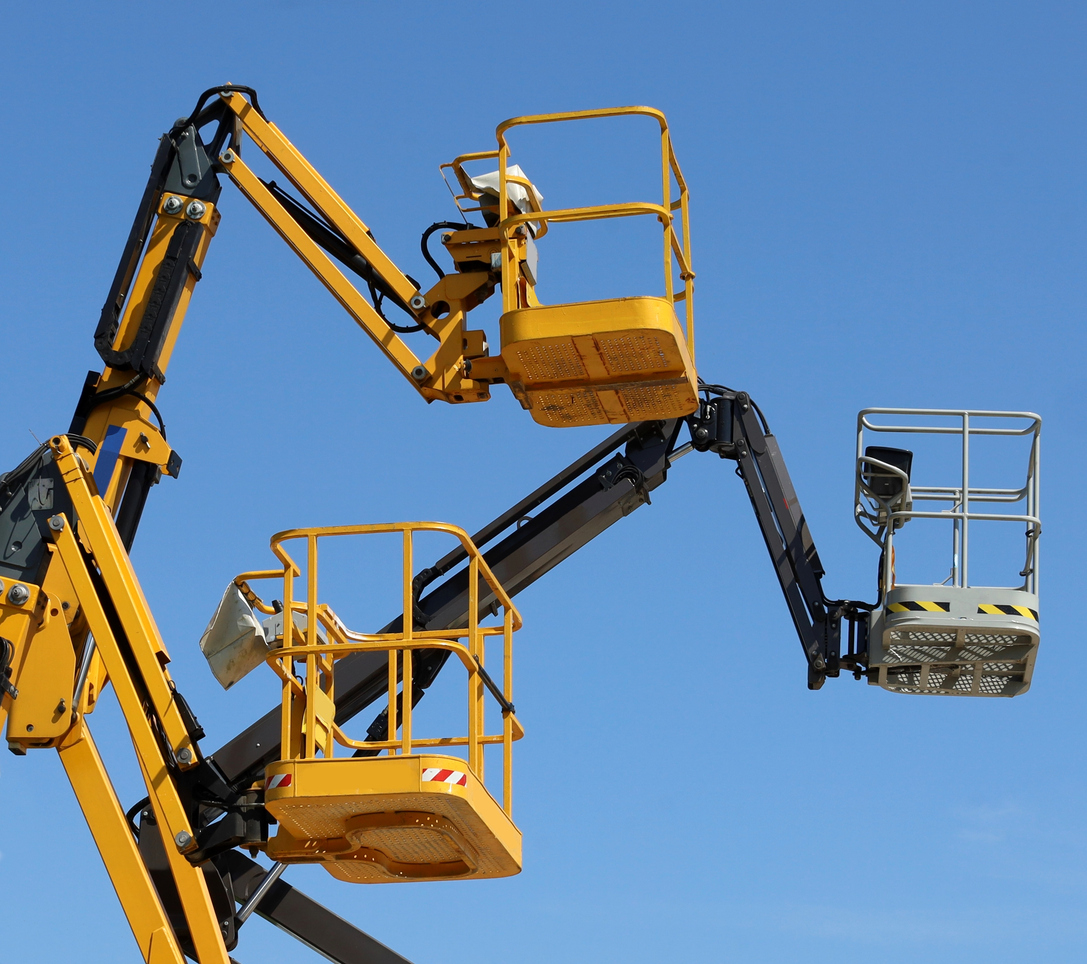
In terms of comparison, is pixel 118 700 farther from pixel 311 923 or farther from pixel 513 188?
pixel 513 188

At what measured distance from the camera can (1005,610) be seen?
34.6ft

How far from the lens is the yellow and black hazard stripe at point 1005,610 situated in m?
10.5

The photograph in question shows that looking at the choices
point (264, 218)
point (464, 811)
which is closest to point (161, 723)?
point (464, 811)

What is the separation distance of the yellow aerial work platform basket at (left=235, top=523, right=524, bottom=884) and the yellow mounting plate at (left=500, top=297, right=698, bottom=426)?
3.93 feet

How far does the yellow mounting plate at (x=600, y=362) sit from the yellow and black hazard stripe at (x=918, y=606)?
197 cm

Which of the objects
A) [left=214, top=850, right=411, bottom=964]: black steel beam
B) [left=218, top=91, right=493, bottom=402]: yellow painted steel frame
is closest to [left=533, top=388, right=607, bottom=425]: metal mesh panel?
[left=218, top=91, right=493, bottom=402]: yellow painted steel frame

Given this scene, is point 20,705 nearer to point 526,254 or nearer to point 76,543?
Result: point 76,543

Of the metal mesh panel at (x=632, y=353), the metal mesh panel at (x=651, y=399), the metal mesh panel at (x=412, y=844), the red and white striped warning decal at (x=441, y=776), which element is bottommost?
the metal mesh panel at (x=412, y=844)

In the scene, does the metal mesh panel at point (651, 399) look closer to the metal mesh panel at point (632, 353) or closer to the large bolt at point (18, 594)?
the metal mesh panel at point (632, 353)

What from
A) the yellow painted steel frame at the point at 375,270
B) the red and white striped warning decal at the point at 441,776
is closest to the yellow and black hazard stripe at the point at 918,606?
the yellow painted steel frame at the point at 375,270

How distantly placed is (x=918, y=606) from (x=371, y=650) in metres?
3.97

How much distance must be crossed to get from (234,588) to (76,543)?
0.92m

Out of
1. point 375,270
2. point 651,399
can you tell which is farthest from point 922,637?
point 375,270

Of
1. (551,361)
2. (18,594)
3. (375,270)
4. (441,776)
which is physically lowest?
(441,776)
